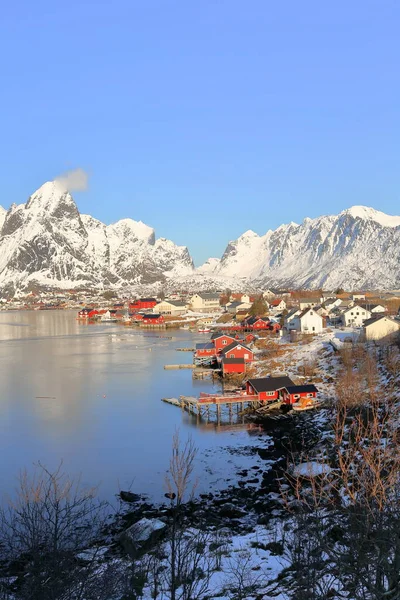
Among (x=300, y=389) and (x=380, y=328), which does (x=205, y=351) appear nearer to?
(x=380, y=328)

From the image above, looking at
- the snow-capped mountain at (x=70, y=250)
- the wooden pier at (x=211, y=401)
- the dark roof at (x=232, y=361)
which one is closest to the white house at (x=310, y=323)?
the dark roof at (x=232, y=361)

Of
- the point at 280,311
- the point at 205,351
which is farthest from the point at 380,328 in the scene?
the point at 280,311

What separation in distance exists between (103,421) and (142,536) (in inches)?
304

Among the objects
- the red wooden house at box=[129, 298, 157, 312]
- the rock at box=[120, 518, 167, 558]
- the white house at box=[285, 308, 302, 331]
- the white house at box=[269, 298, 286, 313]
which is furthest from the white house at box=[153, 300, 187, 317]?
the rock at box=[120, 518, 167, 558]

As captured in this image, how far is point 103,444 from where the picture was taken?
13.8 metres

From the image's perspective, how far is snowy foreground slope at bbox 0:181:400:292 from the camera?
400 ft

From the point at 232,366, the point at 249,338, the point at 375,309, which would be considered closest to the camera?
the point at 232,366

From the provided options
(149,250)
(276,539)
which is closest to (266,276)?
(149,250)

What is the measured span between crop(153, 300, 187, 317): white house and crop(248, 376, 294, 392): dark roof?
43.0 m

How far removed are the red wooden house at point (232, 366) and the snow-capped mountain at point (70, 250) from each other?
115m

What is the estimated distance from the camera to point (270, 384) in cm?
1769

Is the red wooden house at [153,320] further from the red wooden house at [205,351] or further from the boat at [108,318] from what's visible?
the red wooden house at [205,351]

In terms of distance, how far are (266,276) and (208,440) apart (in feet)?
479

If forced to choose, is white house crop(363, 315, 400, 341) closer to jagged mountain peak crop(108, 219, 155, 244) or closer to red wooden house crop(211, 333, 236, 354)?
red wooden house crop(211, 333, 236, 354)
